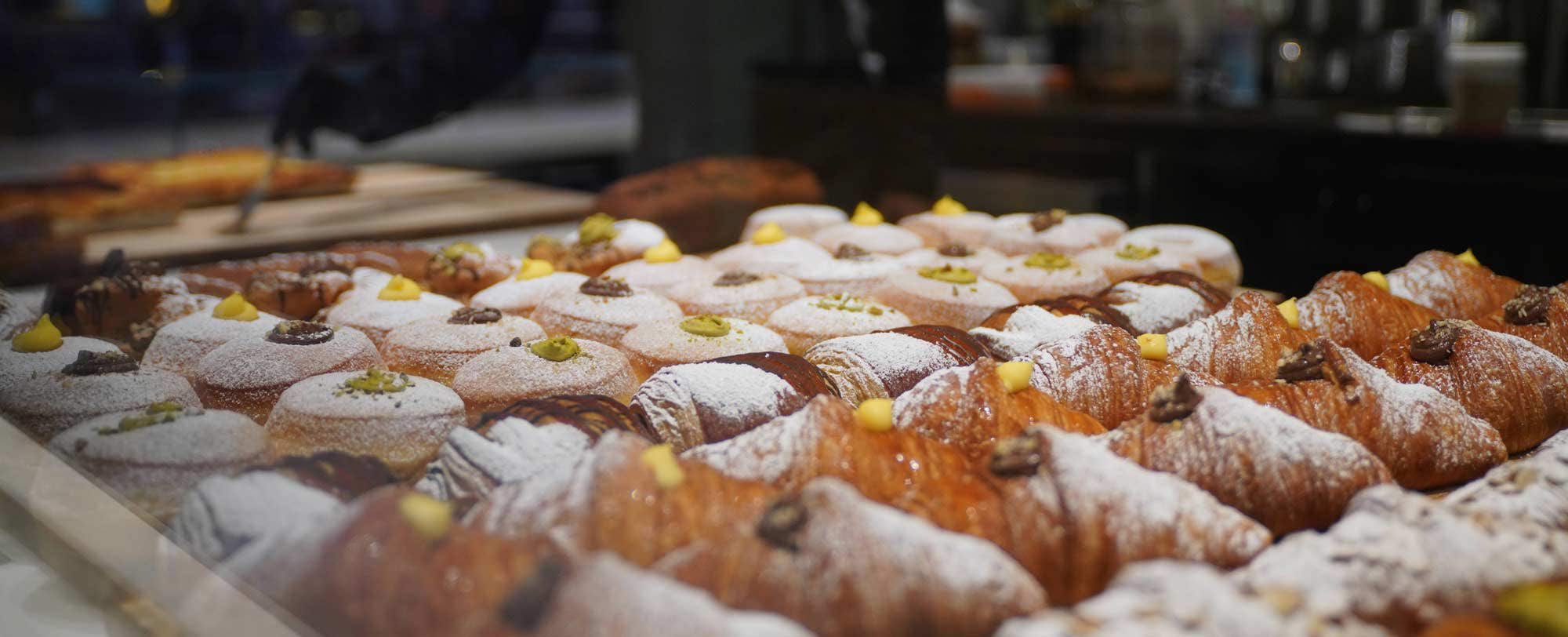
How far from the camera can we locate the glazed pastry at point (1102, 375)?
6.13 feet

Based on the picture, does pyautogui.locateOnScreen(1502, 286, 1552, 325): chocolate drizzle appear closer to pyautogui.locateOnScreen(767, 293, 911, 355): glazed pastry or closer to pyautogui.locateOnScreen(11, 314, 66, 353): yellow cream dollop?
pyautogui.locateOnScreen(767, 293, 911, 355): glazed pastry

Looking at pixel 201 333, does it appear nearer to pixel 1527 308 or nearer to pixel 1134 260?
pixel 1134 260

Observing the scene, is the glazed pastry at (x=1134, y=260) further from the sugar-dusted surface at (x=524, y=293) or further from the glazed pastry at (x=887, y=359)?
the sugar-dusted surface at (x=524, y=293)

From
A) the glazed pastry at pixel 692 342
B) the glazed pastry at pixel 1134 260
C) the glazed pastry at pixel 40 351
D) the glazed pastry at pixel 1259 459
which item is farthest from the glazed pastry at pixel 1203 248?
the glazed pastry at pixel 40 351

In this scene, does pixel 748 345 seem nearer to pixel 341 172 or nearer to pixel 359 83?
pixel 359 83

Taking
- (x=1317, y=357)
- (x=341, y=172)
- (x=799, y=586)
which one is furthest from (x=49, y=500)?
(x=341, y=172)

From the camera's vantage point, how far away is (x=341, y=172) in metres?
4.75

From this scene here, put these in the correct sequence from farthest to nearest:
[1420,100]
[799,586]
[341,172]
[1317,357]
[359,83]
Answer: [1420,100] → [341,172] → [359,83] → [1317,357] → [799,586]

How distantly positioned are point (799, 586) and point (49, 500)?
1.06 meters

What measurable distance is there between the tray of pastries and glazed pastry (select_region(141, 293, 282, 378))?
11mm

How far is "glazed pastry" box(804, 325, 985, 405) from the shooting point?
1.97 meters

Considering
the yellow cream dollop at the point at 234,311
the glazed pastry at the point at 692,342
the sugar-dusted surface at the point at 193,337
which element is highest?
the yellow cream dollop at the point at 234,311

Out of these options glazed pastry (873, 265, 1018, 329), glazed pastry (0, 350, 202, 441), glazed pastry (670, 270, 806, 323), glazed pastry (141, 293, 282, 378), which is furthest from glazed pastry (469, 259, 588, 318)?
glazed pastry (0, 350, 202, 441)

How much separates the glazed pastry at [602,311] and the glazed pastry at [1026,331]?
67 centimetres
